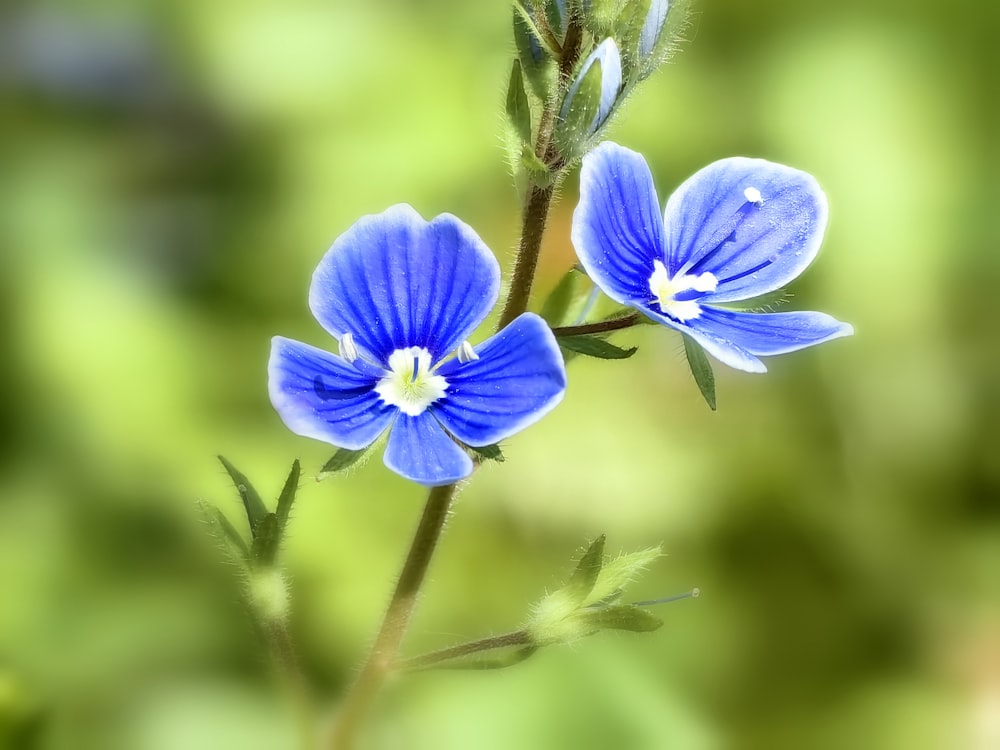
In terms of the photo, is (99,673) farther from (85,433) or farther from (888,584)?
(888,584)

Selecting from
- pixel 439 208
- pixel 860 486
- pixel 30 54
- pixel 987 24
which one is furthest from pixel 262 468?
pixel 987 24

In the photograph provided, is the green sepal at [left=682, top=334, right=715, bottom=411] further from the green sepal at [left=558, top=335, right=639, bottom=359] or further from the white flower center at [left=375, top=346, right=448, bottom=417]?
the white flower center at [left=375, top=346, right=448, bottom=417]

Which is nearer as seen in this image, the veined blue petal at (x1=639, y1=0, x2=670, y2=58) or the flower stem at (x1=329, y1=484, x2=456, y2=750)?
the veined blue petal at (x1=639, y1=0, x2=670, y2=58)

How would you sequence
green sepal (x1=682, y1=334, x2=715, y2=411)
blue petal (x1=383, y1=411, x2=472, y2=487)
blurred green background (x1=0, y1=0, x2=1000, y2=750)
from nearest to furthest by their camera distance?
blue petal (x1=383, y1=411, x2=472, y2=487) < green sepal (x1=682, y1=334, x2=715, y2=411) < blurred green background (x1=0, y1=0, x2=1000, y2=750)

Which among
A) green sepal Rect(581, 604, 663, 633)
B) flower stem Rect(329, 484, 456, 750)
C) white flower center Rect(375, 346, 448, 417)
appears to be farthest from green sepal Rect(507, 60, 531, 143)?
green sepal Rect(581, 604, 663, 633)

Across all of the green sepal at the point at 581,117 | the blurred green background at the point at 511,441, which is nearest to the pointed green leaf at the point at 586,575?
the green sepal at the point at 581,117

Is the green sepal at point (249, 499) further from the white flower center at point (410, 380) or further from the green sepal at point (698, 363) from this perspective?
the green sepal at point (698, 363)

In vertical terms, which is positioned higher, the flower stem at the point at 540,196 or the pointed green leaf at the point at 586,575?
the flower stem at the point at 540,196
